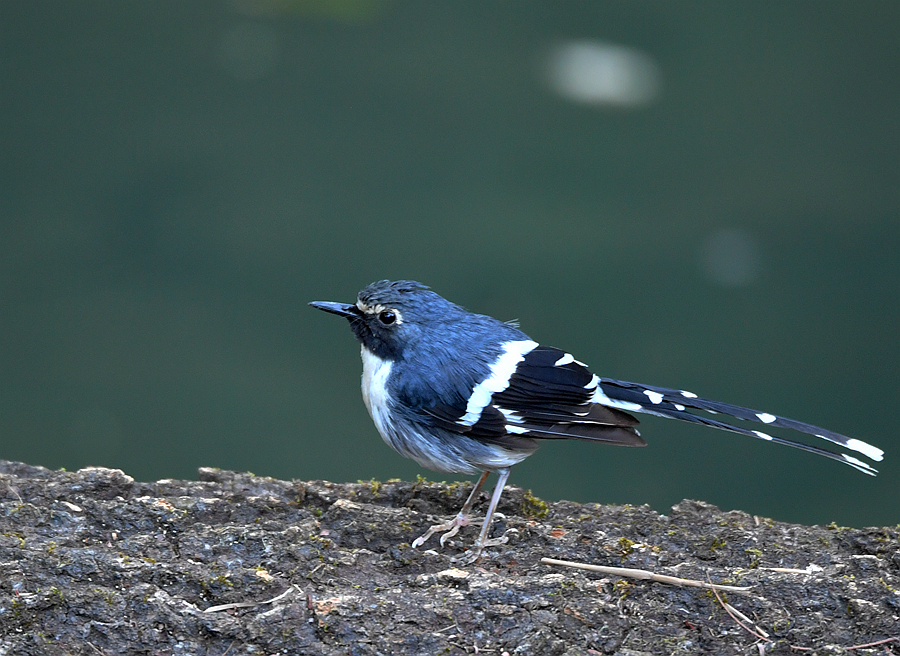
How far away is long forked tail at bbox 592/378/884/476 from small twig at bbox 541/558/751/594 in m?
0.58

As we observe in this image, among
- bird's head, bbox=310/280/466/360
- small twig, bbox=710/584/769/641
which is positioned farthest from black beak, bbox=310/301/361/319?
small twig, bbox=710/584/769/641

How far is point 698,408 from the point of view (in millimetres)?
2924

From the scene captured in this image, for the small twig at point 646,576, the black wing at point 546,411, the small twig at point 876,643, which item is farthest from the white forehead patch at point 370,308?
the small twig at point 876,643

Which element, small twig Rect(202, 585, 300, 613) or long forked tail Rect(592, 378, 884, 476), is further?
long forked tail Rect(592, 378, 884, 476)

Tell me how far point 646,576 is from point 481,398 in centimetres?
71

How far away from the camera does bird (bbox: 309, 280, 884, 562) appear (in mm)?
2828

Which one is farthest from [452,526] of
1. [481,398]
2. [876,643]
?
[876,643]

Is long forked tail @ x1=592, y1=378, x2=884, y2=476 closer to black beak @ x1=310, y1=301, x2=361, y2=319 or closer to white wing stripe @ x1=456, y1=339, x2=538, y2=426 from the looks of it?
white wing stripe @ x1=456, y1=339, x2=538, y2=426

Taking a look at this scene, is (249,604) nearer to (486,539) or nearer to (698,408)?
(486,539)

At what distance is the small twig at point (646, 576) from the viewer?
2.39 metres

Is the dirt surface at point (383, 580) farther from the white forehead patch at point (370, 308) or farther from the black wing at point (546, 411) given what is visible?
the white forehead patch at point (370, 308)

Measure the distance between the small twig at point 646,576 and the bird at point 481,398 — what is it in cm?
33

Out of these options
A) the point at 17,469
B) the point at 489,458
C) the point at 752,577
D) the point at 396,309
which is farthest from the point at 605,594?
the point at 17,469

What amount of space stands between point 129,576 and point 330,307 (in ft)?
3.43
